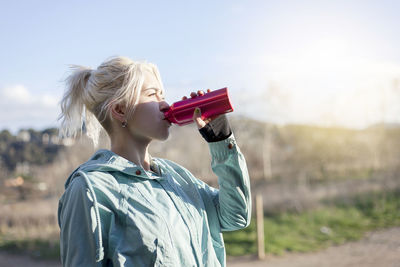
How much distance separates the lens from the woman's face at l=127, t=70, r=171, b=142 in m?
1.86

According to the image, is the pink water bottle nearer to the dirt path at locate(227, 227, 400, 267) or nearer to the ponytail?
the ponytail

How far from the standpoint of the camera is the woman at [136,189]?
1525 mm

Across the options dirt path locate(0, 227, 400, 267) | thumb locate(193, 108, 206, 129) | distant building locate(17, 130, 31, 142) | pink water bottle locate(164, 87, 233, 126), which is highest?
distant building locate(17, 130, 31, 142)

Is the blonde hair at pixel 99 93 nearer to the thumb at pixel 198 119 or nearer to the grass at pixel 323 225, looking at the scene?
the thumb at pixel 198 119

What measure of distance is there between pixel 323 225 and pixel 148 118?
1072cm

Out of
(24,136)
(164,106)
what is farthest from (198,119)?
(24,136)

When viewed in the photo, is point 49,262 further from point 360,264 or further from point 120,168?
point 120,168

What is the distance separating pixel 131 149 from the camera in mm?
1893

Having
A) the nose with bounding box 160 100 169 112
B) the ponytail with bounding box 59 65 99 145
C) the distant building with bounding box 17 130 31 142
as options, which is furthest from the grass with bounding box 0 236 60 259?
the distant building with bounding box 17 130 31 142

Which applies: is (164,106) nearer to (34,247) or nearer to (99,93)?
(99,93)

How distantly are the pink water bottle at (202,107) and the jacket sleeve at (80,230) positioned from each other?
0.54 metres

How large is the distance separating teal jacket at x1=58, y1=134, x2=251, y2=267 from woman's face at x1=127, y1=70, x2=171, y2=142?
172 mm

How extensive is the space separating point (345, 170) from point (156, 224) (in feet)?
61.3

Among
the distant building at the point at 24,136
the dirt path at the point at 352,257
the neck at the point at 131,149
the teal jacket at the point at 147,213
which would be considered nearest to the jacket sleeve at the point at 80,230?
the teal jacket at the point at 147,213
